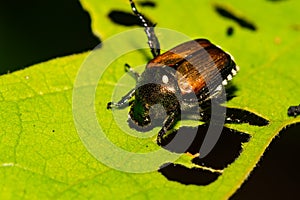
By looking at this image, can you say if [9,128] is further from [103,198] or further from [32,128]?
[103,198]

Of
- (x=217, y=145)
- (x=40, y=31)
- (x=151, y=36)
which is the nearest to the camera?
(x=217, y=145)

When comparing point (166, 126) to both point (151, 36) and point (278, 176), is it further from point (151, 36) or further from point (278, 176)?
point (278, 176)

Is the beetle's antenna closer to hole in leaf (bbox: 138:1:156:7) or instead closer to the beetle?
the beetle

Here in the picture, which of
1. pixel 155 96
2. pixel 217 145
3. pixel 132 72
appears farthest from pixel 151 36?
pixel 217 145

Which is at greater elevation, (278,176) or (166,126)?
(166,126)

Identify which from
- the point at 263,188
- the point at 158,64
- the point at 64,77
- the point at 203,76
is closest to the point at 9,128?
the point at 64,77

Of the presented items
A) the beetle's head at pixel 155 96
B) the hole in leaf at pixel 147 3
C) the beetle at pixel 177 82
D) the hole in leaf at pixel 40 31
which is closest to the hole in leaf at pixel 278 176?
the beetle at pixel 177 82
